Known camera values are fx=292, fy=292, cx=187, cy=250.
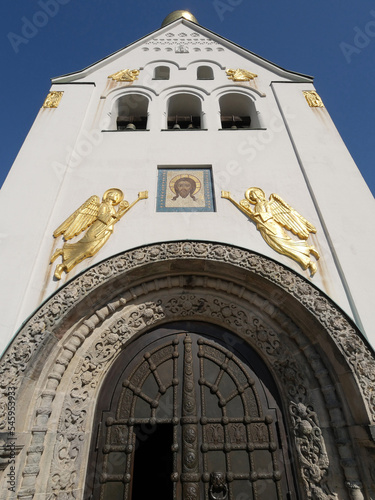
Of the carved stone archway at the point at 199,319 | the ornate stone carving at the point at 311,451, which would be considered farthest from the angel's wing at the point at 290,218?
the ornate stone carving at the point at 311,451

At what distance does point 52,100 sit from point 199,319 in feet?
19.4

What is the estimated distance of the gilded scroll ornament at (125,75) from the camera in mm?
7496

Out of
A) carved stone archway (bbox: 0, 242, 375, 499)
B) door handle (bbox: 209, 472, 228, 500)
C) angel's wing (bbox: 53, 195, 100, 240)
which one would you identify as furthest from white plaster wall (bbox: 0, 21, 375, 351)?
door handle (bbox: 209, 472, 228, 500)

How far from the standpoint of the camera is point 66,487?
322 centimetres

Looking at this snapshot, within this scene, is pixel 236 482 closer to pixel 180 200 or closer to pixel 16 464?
pixel 16 464

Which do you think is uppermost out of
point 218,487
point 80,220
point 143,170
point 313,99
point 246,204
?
point 313,99

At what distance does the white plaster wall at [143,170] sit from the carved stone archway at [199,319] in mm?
334

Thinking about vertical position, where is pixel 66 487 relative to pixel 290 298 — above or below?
below

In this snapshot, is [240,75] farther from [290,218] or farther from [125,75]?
[290,218]

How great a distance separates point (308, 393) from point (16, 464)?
133 inches

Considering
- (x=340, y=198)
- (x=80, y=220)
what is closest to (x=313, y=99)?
(x=340, y=198)

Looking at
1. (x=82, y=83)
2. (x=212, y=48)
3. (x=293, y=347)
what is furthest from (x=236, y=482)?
(x=212, y=48)

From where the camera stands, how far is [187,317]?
4457mm

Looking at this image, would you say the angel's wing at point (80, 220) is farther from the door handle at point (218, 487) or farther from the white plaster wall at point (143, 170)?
the door handle at point (218, 487)
